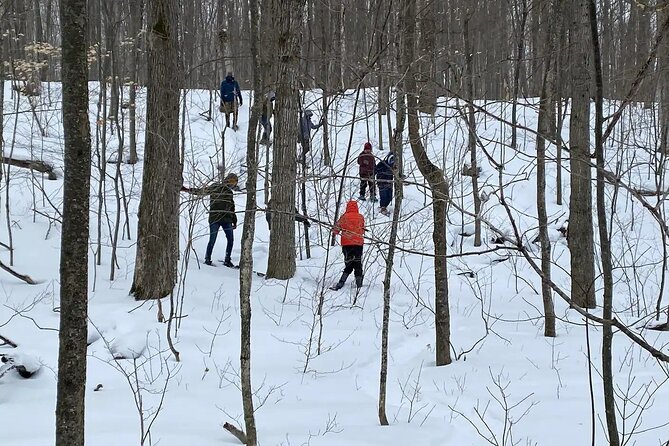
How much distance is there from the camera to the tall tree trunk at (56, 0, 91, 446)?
2752 millimetres

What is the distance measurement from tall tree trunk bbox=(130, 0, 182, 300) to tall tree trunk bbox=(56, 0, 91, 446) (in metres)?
5.98

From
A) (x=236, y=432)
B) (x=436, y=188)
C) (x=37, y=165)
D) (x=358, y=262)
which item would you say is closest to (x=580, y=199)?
(x=358, y=262)

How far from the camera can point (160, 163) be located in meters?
9.17

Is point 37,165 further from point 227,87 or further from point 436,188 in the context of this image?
point 436,188

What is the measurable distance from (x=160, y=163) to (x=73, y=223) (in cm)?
655

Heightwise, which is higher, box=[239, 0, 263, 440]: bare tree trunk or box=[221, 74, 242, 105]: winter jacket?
box=[221, 74, 242, 105]: winter jacket

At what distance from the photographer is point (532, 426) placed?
5484mm

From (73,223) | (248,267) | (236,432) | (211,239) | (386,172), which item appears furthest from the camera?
(211,239)

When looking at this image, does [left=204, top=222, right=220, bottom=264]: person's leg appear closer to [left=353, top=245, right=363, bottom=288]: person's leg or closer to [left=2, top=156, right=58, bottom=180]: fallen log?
[left=353, top=245, right=363, bottom=288]: person's leg

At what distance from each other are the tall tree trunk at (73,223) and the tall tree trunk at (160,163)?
598 cm

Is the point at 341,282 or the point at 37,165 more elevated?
the point at 37,165

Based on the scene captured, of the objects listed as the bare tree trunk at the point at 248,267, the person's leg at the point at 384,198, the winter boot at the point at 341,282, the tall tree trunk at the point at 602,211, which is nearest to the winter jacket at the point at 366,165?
the person's leg at the point at 384,198

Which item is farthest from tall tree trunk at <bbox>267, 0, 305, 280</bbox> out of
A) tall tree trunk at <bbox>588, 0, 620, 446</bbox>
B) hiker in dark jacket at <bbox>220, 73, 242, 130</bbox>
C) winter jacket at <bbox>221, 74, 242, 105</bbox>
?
winter jacket at <bbox>221, 74, 242, 105</bbox>

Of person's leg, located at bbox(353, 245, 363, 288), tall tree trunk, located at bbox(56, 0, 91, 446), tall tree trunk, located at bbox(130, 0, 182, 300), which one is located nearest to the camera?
tall tree trunk, located at bbox(56, 0, 91, 446)
